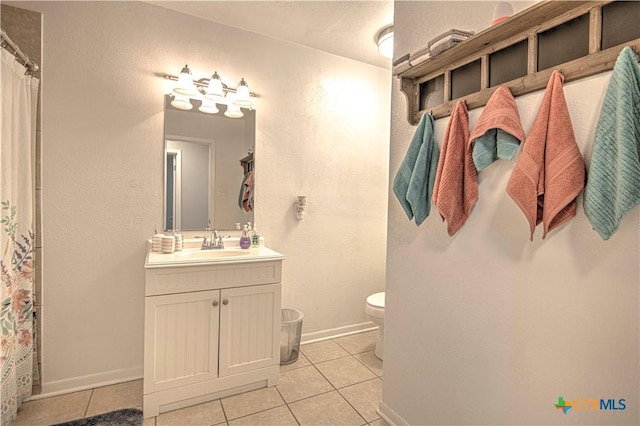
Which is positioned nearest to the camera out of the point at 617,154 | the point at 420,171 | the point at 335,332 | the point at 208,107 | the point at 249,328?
the point at 617,154

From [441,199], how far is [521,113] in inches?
15.7

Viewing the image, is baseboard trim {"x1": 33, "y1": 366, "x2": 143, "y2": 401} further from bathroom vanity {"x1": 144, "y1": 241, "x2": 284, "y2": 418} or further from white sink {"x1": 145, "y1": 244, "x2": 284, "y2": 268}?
white sink {"x1": 145, "y1": 244, "x2": 284, "y2": 268}

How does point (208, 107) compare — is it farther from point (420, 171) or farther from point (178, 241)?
point (420, 171)

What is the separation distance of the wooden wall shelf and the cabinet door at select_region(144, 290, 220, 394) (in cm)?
161

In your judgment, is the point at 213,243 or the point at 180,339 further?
the point at 213,243

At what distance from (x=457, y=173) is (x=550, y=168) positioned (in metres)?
0.35

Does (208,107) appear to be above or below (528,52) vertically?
above

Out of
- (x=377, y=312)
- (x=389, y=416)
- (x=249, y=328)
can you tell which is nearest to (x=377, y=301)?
(x=377, y=312)

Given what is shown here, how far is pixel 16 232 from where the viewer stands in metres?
1.70

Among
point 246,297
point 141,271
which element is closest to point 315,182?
point 246,297

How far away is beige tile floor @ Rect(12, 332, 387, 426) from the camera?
1.78 m

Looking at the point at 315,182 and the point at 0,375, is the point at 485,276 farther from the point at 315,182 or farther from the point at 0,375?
the point at 0,375

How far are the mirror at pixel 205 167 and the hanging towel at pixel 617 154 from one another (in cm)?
206

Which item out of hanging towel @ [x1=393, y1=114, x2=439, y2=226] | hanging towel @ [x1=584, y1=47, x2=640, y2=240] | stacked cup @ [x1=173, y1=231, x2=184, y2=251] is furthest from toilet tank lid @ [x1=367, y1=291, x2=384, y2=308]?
hanging towel @ [x1=584, y1=47, x2=640, y2=240]
